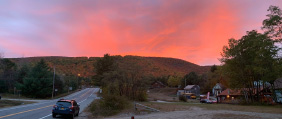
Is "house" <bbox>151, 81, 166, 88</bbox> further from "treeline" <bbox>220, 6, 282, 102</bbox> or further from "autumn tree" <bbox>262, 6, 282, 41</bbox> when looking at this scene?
"autumn tree" <bbox>262, 6, 282, 41</bbox>

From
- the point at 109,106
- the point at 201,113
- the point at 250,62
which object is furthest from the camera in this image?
the point at 250,62

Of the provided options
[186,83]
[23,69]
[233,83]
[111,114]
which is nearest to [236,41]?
[233,83]

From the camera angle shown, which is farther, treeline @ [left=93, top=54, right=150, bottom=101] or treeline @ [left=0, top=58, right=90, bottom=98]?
treeline @ [left=0, top=58, right=90, bottom=98]

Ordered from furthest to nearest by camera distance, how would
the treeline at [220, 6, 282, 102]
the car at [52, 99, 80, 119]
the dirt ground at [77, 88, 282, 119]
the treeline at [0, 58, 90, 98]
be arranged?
the treeline at [0, 58, 90, 98], the treeline at [220, 6, 282, 102], the car at [52, 99, 80, 119], the dirt ground at [77, 88, 282, 119]

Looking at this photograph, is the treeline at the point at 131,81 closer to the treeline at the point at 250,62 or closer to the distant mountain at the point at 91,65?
the treeline at the point at 250,62

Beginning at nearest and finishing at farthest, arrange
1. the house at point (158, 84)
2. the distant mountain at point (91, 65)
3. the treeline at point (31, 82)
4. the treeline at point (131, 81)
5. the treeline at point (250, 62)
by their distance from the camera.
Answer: the treeline at point (250, 62) < the treeline at point (131, 81) < the treeline at point (31, 82) < the house at point (158, 84) < the distant mountain at point (91, 65)

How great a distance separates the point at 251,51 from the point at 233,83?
5563 millimetres

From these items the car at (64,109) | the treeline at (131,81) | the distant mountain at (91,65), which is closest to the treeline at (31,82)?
the treeline at (131,81)

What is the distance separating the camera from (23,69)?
66.2 meters

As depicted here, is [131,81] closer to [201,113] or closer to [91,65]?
[201,113]

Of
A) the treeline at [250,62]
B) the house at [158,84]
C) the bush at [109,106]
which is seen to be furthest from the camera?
the house at [158,84]

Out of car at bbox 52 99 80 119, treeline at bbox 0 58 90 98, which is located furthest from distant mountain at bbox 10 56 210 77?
car at bbox 52 99 80 119

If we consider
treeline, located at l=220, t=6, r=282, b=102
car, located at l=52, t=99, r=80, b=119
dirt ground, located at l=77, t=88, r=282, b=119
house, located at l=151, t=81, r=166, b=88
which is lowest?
house, located at l=151, t=81, r=166, b=88

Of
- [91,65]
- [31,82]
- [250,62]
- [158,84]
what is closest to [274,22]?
[250,62]
